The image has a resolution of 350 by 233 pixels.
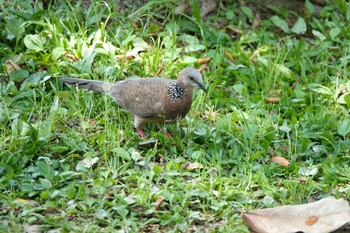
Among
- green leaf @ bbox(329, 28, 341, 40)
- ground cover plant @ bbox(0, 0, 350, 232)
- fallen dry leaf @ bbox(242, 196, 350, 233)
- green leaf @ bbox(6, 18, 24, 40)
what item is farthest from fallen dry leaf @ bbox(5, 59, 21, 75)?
green leaf @ bbox(329, 28, 341, 40)

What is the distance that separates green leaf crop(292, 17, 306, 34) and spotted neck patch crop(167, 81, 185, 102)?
8.66ft

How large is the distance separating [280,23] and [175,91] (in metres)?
2.68

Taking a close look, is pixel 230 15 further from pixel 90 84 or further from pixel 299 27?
pixel 90 84

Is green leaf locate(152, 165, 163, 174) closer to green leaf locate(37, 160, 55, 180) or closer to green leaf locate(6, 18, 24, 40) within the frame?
green leaf locate(37, 160, 55, 180)

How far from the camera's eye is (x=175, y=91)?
6.58 meters

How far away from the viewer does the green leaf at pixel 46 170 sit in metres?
5.88

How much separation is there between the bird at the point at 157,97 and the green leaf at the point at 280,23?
240 centimetres

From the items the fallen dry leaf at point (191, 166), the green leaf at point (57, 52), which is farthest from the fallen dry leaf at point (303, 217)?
the green leaf at point (57, 52)

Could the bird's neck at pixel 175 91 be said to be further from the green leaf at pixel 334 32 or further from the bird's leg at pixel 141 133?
the green leaf at pixel 334 32

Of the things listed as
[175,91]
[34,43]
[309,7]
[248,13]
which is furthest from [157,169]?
[309,7]

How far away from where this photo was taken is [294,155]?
659 cm

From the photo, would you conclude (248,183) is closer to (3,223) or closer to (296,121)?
(296,121)

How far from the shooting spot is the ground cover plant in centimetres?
568

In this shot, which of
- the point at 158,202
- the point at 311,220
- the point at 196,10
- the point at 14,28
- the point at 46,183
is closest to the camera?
the point at 311,220
